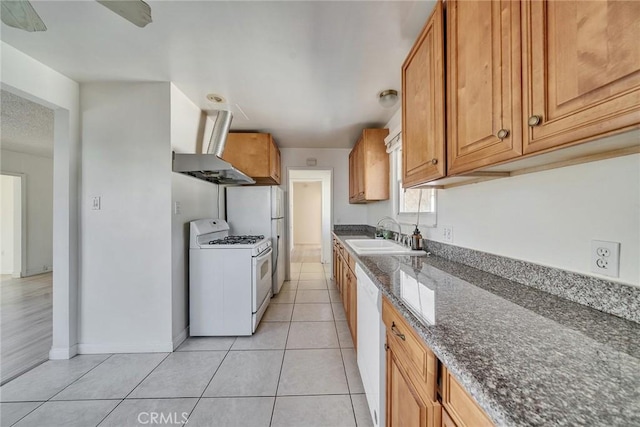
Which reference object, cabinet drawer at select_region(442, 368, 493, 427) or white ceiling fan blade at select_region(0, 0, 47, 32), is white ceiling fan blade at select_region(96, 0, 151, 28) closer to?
white ceiling fan blade at select_region(0, 0, 47, 32)

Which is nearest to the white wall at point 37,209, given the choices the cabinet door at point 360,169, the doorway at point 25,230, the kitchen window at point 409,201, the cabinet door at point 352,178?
the doorway at point 25,230

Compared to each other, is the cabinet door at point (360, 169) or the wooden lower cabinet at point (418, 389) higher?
the cabinet door at point (360, 169)

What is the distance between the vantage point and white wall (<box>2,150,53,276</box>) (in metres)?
4.69

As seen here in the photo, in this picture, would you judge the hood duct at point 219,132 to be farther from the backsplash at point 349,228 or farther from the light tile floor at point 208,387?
the backsplash at point 349,228

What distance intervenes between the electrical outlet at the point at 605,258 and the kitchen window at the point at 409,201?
43.4 inches

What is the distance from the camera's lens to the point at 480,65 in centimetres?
94

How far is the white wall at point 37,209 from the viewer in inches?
185

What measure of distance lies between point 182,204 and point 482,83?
2478 millimetres

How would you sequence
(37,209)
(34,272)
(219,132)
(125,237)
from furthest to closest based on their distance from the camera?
1. (37,209)
2. (34,272)
3. (219,132)
4. (125,237)

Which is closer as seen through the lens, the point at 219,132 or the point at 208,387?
the point at 208,387

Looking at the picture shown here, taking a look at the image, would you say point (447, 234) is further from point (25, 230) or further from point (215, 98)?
point (25, 230)

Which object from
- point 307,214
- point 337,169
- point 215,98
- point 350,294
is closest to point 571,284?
point 350,294

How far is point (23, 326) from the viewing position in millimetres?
2600

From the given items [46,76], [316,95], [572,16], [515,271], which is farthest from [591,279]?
[46,76]
